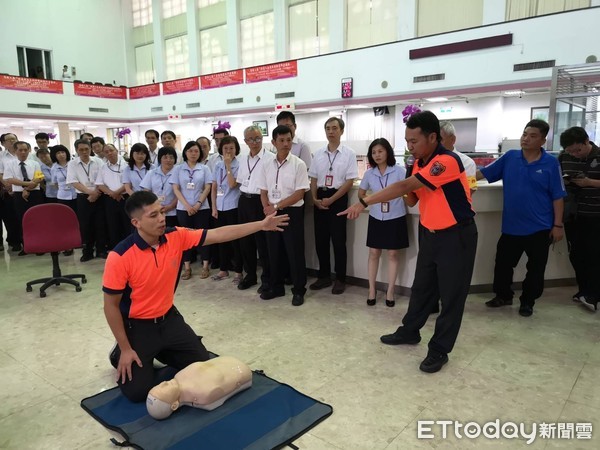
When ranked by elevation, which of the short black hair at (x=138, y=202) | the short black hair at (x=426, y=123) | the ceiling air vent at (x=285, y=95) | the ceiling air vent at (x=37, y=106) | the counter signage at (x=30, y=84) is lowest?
the short black hair at (x=138, y=202)

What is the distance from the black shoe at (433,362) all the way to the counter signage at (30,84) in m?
17.9

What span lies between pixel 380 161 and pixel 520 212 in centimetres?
120

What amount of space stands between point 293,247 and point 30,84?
16.5 metres

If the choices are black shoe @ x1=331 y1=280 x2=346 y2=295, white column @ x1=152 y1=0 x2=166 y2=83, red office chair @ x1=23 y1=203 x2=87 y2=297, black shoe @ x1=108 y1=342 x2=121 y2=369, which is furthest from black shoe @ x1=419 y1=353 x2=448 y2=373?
white column @ x1=152 y1=0 x2=166 y2=83

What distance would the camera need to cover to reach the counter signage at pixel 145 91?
1858 cm

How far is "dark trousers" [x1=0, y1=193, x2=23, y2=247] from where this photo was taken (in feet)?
21.5

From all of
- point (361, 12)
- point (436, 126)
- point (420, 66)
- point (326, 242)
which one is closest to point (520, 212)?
point (436, 126)

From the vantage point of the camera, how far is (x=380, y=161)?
149 inches

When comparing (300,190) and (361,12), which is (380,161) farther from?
(361,12)

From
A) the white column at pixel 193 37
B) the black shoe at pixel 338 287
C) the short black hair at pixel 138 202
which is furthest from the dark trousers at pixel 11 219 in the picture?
the white column at pixel 193 37

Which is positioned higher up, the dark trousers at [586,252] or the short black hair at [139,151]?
the short black hair at [139,151]

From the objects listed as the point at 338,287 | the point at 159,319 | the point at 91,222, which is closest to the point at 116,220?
the point at 91,222

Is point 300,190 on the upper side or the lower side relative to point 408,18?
lower

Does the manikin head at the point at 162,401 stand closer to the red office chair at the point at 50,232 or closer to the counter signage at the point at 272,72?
the red office chair at the point at 50,232
